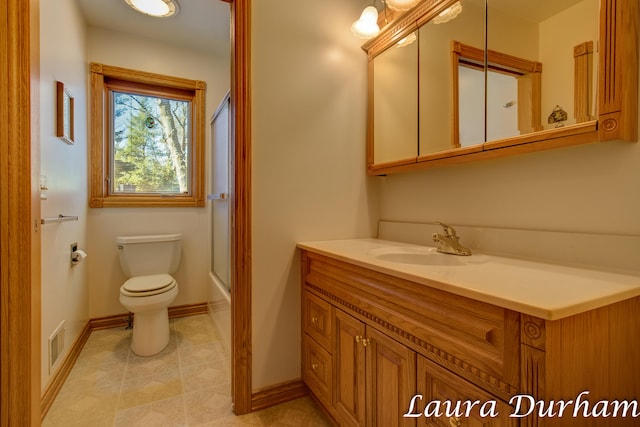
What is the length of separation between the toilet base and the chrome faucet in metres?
1.93

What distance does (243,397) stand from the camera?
1463mm

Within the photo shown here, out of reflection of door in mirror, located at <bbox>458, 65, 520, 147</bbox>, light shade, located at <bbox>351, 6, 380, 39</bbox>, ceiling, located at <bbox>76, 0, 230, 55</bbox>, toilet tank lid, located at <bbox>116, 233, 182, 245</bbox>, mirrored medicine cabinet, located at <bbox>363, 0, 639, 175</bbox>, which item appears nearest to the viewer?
mirrored medicine cabinet, located at <bbox>363, 0, 639, 175</bbox>

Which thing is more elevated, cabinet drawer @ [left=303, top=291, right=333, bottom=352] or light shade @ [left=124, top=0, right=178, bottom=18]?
light shade @ [left=124, top=0, right=178, bottom=18]

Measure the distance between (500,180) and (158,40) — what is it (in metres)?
2.90

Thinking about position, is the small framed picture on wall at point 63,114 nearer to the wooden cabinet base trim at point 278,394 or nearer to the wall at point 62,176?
the wall at point 62,176

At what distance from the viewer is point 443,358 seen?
2.64 feet

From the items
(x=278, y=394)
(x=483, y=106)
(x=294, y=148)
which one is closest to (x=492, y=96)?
(x=483, y=106)

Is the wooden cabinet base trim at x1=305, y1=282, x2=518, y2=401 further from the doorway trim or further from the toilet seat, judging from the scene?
the toilet seat

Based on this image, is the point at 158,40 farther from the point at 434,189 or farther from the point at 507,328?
the point at 507,328

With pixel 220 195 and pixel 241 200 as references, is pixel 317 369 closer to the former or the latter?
pixel 241 200

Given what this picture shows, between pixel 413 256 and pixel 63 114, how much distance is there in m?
2.09

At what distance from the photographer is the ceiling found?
2.10 m

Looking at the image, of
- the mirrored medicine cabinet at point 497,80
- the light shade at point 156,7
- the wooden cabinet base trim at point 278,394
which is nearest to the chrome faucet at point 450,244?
the mirrored medicine cabinet at point 497,80

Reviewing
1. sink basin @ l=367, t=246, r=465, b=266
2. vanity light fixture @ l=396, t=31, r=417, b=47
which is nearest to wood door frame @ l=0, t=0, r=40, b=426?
sink basin @ l=367, t=246, r=465, b=266
